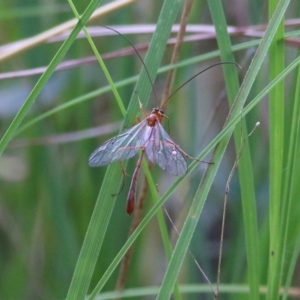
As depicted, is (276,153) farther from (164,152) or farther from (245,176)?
(164,152)

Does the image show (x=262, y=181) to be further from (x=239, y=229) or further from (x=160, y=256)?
(x=160, y=256)

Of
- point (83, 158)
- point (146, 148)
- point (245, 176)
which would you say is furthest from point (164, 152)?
point (83, 158)

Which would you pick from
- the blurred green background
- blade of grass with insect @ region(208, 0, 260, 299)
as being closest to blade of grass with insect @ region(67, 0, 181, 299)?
blade of grass with insect @ region(208, 0, 260, 299)

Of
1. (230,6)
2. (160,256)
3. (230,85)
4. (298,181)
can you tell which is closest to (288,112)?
(298,181)

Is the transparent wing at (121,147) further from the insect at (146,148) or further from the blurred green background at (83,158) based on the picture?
the blurred green background at (83,158)

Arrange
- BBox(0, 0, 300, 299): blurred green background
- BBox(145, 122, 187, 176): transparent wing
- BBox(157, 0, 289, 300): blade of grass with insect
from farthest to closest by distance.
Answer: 1. BBox(0, 0, 300, 299): blurred green background
2. BBox(145, 122, 187, 176): transparent wing
3. BBox(157, 0, 289, 300): blade of grass with insect

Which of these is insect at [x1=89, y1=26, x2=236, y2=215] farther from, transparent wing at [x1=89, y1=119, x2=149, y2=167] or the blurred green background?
the blurred green background

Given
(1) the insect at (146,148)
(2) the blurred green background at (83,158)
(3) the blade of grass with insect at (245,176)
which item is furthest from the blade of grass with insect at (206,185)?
(2) the blurred green background at (83,158)
